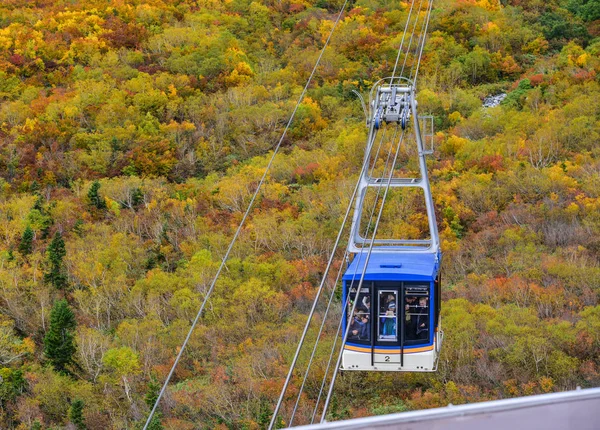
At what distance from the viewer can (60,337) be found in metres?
22.5

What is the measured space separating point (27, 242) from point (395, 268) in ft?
58.0

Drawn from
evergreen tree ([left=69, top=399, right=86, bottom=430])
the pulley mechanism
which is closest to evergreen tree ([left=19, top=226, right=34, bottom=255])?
evergreen tree ([left=69, top=399, right=86, bottom=430])

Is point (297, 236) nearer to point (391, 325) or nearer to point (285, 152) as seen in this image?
point (285, 152)

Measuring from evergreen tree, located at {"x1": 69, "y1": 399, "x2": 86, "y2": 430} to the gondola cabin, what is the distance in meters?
9.10

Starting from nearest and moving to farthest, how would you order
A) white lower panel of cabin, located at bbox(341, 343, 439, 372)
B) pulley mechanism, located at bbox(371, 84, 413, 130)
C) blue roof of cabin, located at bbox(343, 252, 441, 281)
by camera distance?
blue roof of cabin, located at bbox(343, 252, 441, 281)
white lower panel of cabin, located at bbox(341, 343, 439, 372)
pulley mechanism, located at bbox(371, 84, 413, 130)

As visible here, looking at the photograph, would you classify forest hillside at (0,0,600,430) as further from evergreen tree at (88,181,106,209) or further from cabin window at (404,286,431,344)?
cabin window at (404,286,431,344)

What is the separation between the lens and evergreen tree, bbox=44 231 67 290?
2561 cm

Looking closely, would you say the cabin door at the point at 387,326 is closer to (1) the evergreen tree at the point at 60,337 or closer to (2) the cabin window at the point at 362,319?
(2) the cabin window at the point at 362,319

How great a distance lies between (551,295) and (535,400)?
18.2 metres

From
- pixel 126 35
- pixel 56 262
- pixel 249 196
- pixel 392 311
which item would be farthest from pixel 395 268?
pixel 126 35

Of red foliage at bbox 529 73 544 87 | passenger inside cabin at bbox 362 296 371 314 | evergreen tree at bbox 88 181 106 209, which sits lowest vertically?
evergreen tree at bbox 88 181 106 209

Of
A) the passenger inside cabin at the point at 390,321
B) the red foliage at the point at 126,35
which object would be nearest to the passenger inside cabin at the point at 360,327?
the passenger inside cabin at the point at 390,321

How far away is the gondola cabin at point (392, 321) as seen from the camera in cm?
1223

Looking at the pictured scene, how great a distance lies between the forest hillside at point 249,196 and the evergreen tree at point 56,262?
0.12 m
